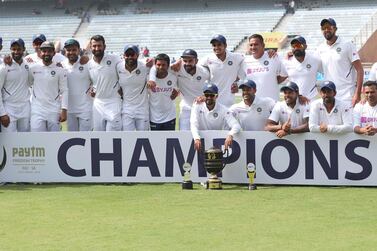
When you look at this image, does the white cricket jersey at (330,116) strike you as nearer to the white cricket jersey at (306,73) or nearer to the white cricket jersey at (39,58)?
the white cricket jersey at (306,73)

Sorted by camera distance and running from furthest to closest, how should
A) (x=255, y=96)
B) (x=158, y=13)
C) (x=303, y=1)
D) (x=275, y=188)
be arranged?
(x=158, y=13) < (x=303, y=1) < (x=255, y=96) < (x=275, y=188)

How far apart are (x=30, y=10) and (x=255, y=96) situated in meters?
56.4

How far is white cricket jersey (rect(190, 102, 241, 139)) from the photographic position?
34.6 ft

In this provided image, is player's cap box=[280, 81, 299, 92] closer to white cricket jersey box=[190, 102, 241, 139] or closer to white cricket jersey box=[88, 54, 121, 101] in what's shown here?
white cricket jersey box=[190, 102, 241, 139]

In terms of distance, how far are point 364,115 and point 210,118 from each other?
2.11 meters

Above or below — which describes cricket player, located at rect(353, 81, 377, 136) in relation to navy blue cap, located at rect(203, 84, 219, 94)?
below

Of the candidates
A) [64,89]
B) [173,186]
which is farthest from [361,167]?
[64,89]

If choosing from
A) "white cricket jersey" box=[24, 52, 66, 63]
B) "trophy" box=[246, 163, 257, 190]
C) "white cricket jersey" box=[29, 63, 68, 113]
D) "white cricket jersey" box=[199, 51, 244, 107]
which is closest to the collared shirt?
"white cricket jersey" box=[199, 51, 244, 107]

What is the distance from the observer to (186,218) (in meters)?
7.77

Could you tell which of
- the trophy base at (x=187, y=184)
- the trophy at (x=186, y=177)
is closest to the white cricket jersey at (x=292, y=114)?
the trophy at (x=186, y=177)

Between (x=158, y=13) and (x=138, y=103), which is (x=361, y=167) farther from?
(x=158, y=13)

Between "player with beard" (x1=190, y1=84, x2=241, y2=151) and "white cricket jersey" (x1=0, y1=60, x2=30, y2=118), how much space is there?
2541mm

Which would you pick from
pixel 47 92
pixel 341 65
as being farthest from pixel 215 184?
pixel 47 92

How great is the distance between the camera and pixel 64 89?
11.1 metres
